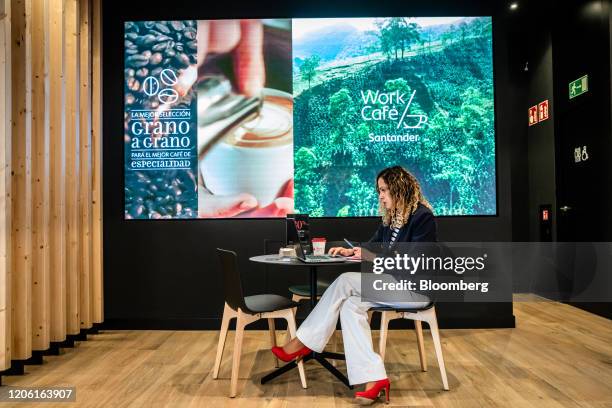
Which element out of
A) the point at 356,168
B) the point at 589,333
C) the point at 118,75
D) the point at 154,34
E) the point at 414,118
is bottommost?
the point at 589,333

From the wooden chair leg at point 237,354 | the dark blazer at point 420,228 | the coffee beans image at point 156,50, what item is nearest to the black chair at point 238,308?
the wooden chair leg at point 237,354

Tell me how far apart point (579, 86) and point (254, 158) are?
379cm

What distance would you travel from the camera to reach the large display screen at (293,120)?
4801mm

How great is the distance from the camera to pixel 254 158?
4820 millimetres

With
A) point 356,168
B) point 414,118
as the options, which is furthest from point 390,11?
point 356,168

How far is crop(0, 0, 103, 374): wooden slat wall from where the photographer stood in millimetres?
3334

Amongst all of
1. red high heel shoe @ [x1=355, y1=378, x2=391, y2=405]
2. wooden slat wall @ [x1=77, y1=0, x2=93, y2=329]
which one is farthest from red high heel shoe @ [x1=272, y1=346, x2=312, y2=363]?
wooden slat wall @ [x1=77, y1=0, x2=93, y2=329]

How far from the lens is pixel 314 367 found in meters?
3.54

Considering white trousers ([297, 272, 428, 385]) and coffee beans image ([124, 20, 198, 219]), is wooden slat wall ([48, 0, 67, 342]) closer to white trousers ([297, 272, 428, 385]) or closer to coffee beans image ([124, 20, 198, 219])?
coffee beans image ([124, 20, 198, 219])

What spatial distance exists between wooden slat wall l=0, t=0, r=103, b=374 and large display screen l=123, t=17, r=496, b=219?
1.27 ft

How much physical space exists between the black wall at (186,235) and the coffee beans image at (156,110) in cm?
8

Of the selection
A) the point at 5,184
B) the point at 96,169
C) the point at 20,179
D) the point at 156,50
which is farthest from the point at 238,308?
the point at 156,50

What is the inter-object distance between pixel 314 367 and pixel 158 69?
3.16 meters

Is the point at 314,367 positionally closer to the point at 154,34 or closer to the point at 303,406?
the point at 303,406
